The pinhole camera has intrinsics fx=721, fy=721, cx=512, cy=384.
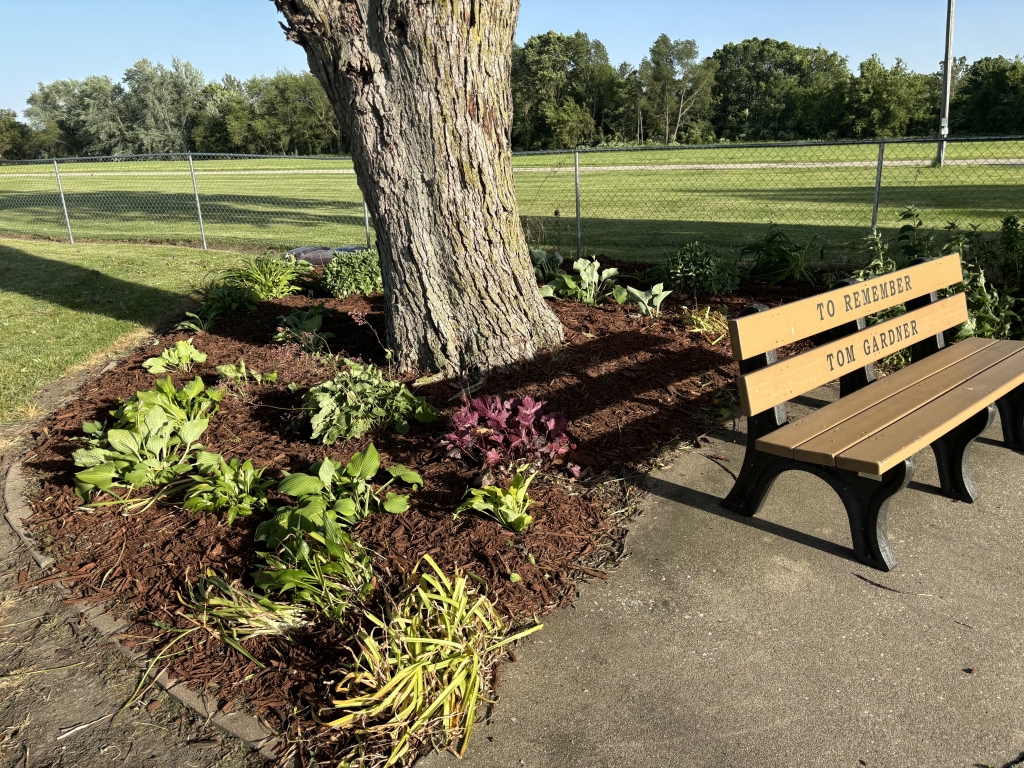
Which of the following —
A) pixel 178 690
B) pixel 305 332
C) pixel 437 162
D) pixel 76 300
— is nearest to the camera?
pixel 178 690

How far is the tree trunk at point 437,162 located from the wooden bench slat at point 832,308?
6.45 feet

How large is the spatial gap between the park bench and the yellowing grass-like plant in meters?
1.38

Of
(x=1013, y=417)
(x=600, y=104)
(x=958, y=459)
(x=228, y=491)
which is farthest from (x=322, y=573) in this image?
(x=600, y=104)

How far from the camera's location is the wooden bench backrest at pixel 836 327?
304cm

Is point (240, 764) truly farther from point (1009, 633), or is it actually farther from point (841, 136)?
point (841, 136)

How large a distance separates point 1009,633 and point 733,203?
1394cm

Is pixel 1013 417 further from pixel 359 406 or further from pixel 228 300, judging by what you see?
pixel 228 300

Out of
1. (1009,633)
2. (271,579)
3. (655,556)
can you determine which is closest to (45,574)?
(271,579)

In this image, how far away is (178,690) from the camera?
2562 millimetres

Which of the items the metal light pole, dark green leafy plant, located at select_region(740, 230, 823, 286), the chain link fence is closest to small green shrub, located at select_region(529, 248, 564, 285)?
the chain link fence

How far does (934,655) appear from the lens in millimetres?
2545

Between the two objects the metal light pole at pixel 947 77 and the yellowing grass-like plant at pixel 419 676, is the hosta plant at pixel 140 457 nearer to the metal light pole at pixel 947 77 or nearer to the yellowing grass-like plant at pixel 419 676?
the yellowing grass-like plant at pixel 419 676

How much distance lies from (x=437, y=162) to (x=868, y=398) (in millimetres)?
2833

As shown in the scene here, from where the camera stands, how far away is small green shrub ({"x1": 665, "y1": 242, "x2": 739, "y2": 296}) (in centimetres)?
622
